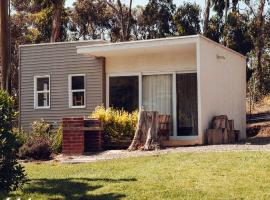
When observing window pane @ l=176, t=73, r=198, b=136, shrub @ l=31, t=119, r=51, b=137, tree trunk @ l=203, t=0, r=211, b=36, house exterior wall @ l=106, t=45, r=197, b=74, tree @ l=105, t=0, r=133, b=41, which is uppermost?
tree @ l=105, t=0, r=133, b=41

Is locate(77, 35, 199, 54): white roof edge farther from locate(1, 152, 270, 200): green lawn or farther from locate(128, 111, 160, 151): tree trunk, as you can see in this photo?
locate(1, 152, 270, 200): green lawn

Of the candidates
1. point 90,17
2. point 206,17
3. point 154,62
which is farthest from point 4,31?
point 90,17

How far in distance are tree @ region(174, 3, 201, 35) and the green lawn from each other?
2020cm

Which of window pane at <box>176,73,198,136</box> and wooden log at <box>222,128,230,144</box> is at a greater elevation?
window pane at <box>176,73,198,136</box>

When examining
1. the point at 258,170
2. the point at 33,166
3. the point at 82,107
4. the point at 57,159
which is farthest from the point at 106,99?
the point at 258,170

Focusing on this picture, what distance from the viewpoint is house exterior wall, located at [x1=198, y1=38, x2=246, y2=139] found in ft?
56.9

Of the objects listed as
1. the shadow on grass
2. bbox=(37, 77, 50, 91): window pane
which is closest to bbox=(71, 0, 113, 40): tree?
bbox=(37, 77, 50, 91): window pane

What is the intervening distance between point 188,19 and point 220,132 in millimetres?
16766

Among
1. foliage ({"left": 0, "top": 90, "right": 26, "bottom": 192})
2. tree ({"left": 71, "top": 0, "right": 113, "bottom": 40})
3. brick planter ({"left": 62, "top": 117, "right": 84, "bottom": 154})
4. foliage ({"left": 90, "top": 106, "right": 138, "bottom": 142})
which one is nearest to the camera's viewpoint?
foliage ({"left": 0, "top": 90, "right": 26, "bottom": 192})

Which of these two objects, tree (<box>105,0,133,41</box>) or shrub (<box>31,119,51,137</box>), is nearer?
shrub (<box>31,119,51,137</box>)

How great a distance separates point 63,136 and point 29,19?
25450 millimetres

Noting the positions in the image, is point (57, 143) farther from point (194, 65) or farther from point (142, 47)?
point (194, 65)

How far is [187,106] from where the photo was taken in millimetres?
18641

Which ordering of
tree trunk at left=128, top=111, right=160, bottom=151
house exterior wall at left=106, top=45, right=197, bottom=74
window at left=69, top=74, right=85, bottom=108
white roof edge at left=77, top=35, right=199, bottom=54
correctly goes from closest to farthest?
1. tree trunk at left=128, top=111, right=160, bottom=151
2. white roof edge at left=77, top=35, right=199, bottom=54
3. house exterior wall at left=106, top=45, right=197, bottom=74
4. window at left=69, top=74, right=85, bottom=108
